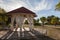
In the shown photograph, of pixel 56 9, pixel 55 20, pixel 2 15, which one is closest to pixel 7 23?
pixel 2 15

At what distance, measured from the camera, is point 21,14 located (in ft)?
53.2

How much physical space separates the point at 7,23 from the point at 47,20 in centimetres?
7198

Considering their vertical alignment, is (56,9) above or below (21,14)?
above

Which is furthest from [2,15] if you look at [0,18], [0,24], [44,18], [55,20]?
[44,18]

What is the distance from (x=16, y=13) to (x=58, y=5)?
3004 cm

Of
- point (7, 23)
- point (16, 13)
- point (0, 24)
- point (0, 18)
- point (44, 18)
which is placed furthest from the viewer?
point (44, 18)

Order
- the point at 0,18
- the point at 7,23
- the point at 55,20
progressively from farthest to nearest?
1. the point at 55,20
2. the point at 7,23
3. the point at 0,18

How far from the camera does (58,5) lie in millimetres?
44156

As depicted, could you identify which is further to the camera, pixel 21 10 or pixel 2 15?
pixel 2 15

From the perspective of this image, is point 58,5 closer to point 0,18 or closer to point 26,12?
point 0,18

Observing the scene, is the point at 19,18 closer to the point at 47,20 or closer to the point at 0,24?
the point at 0,24

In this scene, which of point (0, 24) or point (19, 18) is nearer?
point (19, 18)

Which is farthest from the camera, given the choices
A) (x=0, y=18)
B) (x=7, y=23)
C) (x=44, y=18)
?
(x=44, y=18)

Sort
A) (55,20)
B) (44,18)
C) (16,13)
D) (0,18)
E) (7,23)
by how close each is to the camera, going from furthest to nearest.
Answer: (44,18) → (55,20) → (7,23) → (0,18) → (16,13)
